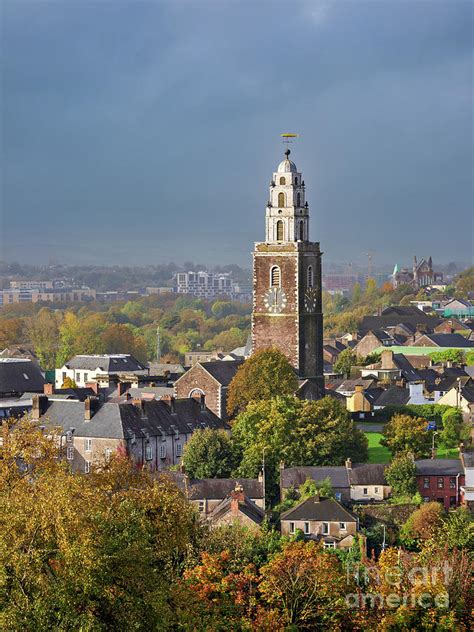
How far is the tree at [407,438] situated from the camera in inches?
2092

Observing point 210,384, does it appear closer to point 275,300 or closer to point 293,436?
point 275,300

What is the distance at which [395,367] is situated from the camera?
78625 millimetres

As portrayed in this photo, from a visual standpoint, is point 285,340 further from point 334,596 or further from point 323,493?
point 334,596

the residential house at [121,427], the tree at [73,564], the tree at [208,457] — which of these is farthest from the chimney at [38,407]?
the tree at [73,564]

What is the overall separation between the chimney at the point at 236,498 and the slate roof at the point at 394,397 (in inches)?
891

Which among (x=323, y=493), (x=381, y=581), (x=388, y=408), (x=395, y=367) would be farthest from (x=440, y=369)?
(x=381, y=581)

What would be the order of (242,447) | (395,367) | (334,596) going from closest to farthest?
(334,596) < (242,447) < (395,367)

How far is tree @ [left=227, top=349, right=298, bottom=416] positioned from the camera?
191ft

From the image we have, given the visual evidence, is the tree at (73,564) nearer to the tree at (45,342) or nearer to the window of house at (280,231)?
the window of house at (280,231)

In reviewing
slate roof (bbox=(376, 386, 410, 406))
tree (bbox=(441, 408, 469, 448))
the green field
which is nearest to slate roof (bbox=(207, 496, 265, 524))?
the green field

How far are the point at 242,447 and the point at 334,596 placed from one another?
62.5 ft

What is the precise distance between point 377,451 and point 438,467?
618cm

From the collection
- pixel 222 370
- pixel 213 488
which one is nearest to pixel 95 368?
pixel 222 370

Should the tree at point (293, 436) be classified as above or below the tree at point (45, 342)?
below
